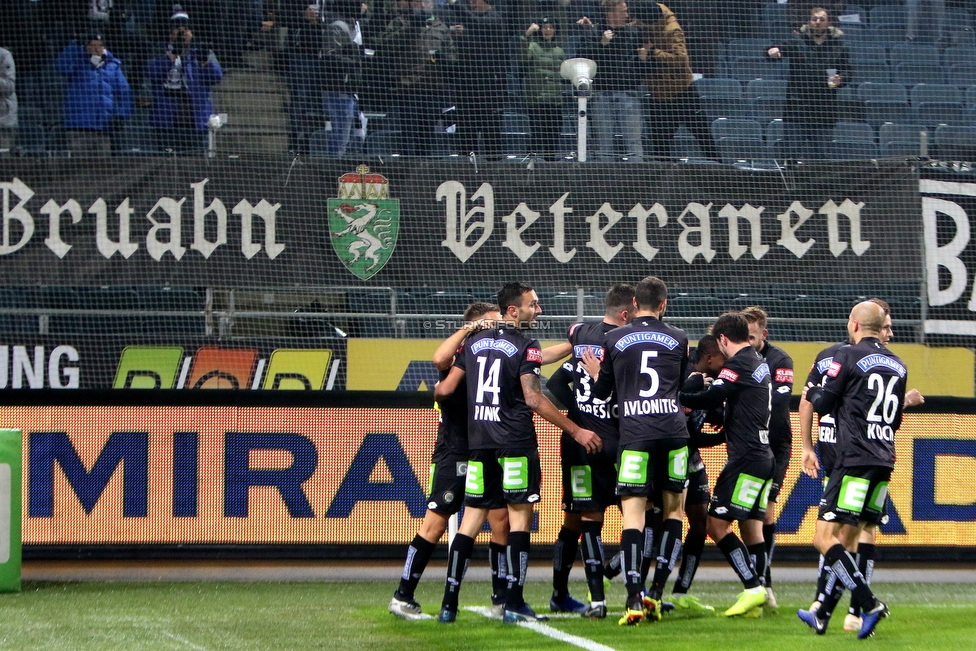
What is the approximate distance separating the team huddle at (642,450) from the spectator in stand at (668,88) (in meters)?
5.30

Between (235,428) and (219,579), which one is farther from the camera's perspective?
(235,428)

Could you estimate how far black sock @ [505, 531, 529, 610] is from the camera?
6.69 meters

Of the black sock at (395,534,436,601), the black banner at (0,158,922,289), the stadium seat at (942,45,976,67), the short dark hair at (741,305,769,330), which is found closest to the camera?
the black sock at (395,534,436,601)

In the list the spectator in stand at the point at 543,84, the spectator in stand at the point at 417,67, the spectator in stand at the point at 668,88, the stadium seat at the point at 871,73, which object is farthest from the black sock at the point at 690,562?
the stadium seat at the point at 871,73

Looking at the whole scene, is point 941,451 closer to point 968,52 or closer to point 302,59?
point 968,52

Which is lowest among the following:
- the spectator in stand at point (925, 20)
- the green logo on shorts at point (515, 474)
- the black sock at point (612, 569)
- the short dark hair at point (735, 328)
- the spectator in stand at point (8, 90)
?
the black sock at point (612, 569)

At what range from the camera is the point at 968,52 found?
547 inches

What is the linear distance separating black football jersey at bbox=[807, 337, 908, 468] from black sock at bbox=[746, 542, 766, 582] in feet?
3.42

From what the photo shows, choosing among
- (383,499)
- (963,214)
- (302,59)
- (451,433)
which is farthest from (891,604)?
(302,59)

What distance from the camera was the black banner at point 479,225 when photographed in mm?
10758

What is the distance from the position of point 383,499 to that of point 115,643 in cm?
366

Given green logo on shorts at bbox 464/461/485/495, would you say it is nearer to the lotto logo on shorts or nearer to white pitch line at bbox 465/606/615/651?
the lotto logo on shorts

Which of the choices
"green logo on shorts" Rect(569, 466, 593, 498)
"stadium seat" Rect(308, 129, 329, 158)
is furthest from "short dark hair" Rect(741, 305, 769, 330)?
"stadium seat" Rect(308, 129, 329, 158)

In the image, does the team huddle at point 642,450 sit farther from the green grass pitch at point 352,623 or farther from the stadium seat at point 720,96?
the stadium seat at point 720,96
